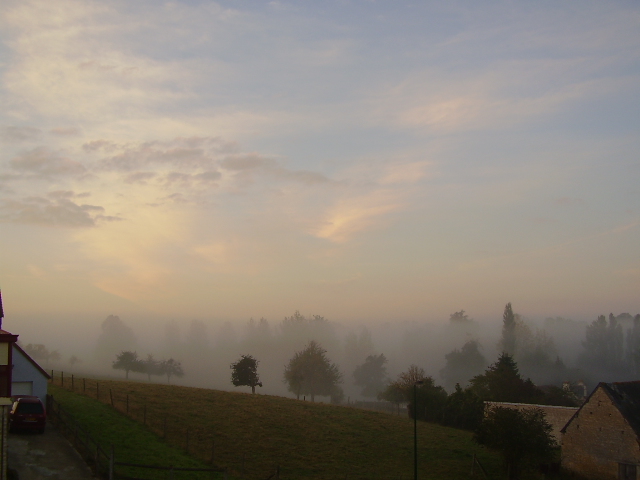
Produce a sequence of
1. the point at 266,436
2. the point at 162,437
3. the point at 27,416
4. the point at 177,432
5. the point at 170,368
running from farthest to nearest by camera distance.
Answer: the point at 170,368 < the point at 266,436 < the point at 177,432 < the point at 162,437 < the point at 27,416

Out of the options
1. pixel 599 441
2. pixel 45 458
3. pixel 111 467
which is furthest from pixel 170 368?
pixel 111 467

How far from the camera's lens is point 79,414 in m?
36.8

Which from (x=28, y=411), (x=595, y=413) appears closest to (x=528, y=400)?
(x=595, y=413)

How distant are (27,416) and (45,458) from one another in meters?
4.95

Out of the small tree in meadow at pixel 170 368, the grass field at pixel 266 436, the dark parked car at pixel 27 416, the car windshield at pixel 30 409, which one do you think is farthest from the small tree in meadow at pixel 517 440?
the small tree in meadow at pixel 170 368

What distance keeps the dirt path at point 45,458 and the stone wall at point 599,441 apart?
3523 centimetres

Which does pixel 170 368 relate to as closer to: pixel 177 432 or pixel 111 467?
pixel 177 432

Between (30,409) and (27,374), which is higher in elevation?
(27,374)

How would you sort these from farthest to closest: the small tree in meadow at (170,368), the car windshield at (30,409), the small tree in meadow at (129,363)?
the small tree in meadow at (170,368) < the small tree in meadow at (129,363) < the car windshield at (30,409)

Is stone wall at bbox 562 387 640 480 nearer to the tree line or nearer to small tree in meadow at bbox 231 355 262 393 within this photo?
small tree in meadow at bbox 231 355 262 393

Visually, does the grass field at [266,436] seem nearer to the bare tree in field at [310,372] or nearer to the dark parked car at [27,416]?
the dark parked car at [27,416]

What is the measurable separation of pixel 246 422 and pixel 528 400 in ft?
137

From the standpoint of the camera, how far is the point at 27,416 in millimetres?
29766

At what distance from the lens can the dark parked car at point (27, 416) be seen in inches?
1167
